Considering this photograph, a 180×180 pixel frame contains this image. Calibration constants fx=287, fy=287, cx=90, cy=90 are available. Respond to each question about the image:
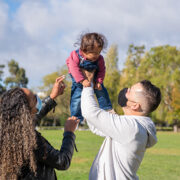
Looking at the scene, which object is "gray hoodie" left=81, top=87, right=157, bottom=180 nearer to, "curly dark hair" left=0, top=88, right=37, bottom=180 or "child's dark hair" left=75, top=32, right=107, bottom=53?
"curly dark hair" left=0, top=88, right=37, bottom=180

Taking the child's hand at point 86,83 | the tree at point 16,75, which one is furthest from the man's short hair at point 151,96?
the tree at point 16,75

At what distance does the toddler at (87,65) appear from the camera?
2.93 metres

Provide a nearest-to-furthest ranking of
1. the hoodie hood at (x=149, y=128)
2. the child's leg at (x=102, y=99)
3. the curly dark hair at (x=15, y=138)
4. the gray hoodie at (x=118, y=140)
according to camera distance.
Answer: the curly dark hair at (x=15, y=138) → the gray hoodie at (x=118, y=140) → the hoodie hood at (x=149, y=128) → the child's leg at (x=102, y=99)

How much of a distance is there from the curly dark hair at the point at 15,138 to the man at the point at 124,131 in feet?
1.71

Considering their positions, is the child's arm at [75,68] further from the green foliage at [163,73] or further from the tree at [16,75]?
the tree at [16,75]

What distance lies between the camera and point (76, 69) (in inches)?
122

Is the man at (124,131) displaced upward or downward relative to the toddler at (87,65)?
downward

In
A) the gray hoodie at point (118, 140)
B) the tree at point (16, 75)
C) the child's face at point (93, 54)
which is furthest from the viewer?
the tree at point (16, 75)

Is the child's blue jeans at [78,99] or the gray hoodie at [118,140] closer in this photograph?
the gray hoodie at [118,140]

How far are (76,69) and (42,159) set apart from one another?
3.71 ft

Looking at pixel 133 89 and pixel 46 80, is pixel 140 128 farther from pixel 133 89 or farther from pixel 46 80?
pixel 46 80

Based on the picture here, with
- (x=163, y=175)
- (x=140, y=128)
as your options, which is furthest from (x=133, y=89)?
(x=163, y=175)

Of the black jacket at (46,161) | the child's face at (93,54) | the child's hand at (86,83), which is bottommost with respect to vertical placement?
the black jacket at (46,161)

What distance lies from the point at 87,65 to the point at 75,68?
16cm
